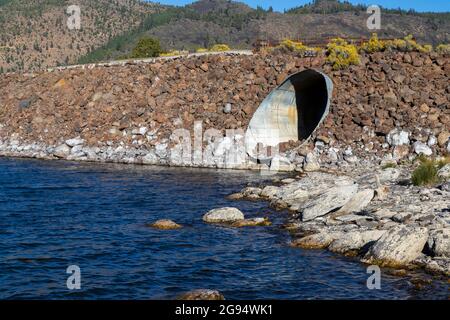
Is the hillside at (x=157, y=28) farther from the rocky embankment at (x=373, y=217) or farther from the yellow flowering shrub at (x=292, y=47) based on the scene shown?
the rocky embankment at (x=373, y=217)

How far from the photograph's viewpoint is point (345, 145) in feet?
111

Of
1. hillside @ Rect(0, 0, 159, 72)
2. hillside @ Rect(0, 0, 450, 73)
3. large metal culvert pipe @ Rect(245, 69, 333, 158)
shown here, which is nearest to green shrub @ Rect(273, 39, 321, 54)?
large metal culvert pipe @ Rect(245, 69, 333, 158)

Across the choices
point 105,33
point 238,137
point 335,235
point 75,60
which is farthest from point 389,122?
point 105,33

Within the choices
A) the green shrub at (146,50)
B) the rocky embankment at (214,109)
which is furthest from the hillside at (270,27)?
the rocky embankment at (214,109)

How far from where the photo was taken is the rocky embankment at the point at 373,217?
51.4 feet

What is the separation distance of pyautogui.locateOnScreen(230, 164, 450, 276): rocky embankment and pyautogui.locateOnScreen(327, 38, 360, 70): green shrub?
39.5 feet

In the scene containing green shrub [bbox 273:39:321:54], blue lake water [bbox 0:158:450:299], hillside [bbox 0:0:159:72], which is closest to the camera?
blue lake water [bbox 0:158:450:299]

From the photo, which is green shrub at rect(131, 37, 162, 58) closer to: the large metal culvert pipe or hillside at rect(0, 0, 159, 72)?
the large metal culvert pipe

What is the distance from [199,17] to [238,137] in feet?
313

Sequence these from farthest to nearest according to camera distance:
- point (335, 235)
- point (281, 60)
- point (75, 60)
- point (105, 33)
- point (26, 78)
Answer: point (105, 33) < point (75, 60) < point (26, 78) < point (281, 60) < point (335, 235)

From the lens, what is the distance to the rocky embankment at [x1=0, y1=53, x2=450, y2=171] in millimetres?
33750

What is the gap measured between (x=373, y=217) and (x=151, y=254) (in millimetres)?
7323

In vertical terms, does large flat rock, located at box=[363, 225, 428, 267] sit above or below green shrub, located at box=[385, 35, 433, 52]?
below

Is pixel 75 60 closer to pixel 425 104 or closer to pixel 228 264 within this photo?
pixel 425 104
